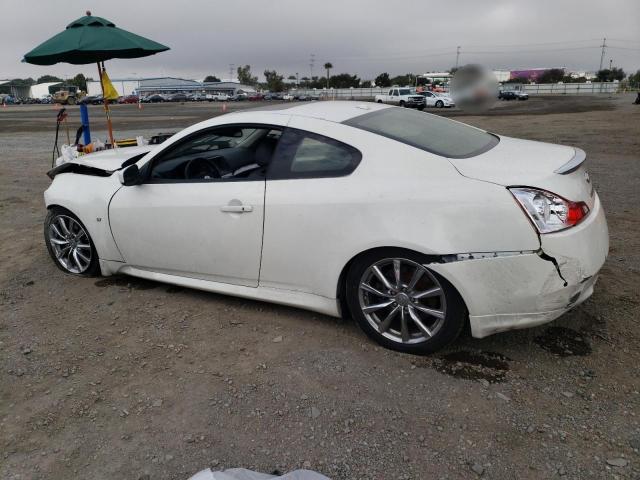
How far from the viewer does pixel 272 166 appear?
329cm

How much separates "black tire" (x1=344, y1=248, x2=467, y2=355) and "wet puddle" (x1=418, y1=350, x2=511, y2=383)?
110 millimetres

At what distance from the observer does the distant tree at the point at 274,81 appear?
113 metres

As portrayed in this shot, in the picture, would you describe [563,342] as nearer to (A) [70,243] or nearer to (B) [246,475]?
(B) [246,475]

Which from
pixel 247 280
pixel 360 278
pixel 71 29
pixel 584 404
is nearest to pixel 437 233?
pixel 360 278

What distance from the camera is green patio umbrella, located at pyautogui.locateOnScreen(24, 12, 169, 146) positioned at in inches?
247

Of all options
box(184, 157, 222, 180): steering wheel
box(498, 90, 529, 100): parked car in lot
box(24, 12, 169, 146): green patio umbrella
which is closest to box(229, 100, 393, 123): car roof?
box(184, 157, 222, 180): steering wheel

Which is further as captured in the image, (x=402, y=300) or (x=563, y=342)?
(x=563, y=342)

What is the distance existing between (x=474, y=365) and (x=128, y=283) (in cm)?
294

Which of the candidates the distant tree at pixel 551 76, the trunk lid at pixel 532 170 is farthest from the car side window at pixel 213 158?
the distant tree at pixel 551 76

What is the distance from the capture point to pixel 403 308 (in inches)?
119

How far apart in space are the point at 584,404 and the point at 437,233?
1136mm

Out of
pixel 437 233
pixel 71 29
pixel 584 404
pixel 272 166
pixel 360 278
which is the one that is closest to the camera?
pixel 584 404

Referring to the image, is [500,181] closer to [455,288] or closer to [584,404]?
[455,288]

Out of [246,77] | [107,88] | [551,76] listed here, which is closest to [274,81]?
[246,77]
